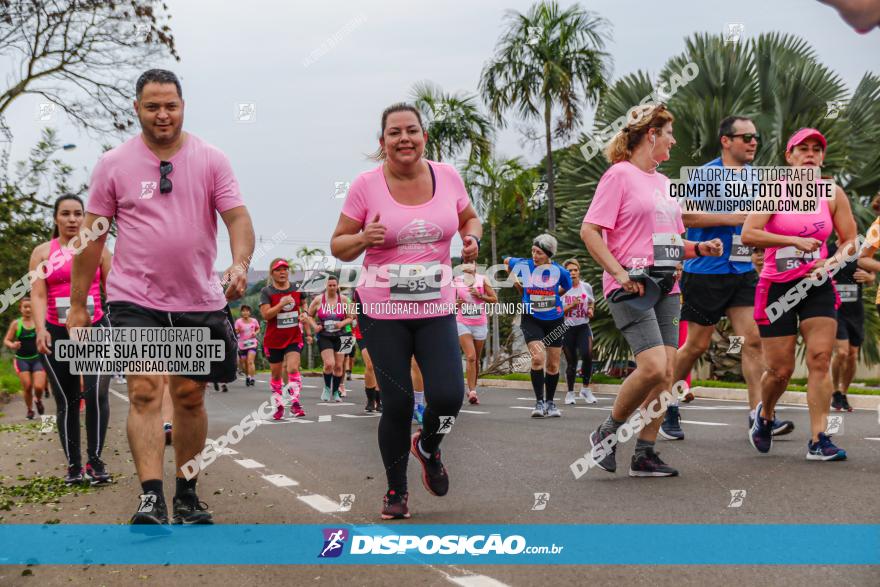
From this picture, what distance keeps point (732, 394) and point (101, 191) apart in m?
11.8

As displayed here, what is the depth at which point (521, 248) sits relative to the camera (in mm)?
42469

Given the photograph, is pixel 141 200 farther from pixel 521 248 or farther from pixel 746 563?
pixel 521 248

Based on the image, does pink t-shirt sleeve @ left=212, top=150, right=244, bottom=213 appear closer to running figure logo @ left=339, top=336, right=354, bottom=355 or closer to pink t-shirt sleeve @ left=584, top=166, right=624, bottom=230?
pink t-shirt sleeve @ left=584, top=166, right=624, bottom=230

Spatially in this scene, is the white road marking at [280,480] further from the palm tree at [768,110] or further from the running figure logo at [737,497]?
the palm tree at [768,110]

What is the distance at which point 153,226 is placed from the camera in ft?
15.4

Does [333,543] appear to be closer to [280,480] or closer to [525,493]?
[525,493]

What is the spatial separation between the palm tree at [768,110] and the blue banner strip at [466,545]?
39.4 ft

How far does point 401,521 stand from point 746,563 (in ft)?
5.89

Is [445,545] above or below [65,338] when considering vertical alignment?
below

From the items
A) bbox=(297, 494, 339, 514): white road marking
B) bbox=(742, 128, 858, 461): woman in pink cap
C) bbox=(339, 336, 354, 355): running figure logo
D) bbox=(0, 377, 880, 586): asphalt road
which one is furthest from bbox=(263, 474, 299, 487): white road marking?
bbox=(339, 336, 354, 355): running figure logo

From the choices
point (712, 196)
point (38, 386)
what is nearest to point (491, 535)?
point (712, 196)

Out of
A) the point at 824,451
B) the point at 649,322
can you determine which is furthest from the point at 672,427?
the point at 649,322

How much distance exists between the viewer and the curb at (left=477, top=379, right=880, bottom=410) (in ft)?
38.5

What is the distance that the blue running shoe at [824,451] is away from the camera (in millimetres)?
6258
